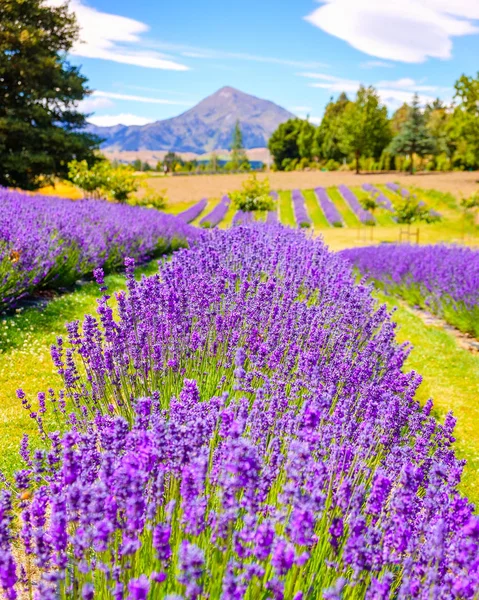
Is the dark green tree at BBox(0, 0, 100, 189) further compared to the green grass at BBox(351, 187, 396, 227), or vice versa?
the green grass at BBox(351, 187, 396, 227)

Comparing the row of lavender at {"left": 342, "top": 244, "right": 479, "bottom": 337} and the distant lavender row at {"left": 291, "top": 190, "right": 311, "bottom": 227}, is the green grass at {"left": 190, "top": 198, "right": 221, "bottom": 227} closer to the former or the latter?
the distant lavender row at {"left": 291, "top": 190, "right": 311, "bottom": 227}

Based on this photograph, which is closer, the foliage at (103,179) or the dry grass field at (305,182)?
the foliage at (103,179)

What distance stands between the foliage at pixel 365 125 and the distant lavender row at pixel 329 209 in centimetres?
1152

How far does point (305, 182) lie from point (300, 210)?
45.9 ft

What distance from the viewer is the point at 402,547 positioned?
5.48 feet

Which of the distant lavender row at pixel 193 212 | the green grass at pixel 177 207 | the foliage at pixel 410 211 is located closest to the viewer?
the foliage at pixel 410 211

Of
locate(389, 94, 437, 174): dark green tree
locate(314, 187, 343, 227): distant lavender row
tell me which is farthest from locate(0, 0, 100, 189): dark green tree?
locate(389, 94, 437, 174): dark green tree

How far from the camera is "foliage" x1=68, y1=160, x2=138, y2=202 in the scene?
18.5m

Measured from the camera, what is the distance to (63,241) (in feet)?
26.3

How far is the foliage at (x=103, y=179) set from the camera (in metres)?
18.5

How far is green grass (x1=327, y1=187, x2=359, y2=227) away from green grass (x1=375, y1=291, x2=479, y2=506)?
20.5 m

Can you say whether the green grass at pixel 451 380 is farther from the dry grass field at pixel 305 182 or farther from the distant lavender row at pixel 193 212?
the dry grass field at pixel 305 182

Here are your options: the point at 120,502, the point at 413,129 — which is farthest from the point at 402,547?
the point at 413,129

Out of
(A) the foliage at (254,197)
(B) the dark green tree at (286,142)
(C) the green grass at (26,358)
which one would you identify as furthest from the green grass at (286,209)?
(B) the dark green tree at (286,142)
